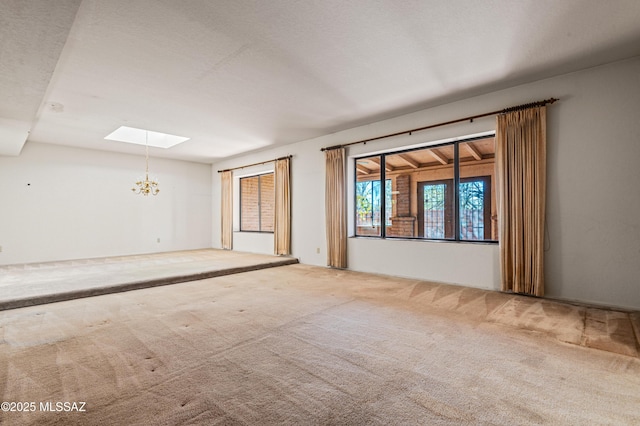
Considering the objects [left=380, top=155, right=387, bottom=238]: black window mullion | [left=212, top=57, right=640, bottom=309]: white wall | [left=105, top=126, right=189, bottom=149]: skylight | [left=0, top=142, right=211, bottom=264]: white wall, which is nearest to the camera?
[left=212, top=57, right=640, bottom=309]: white wall

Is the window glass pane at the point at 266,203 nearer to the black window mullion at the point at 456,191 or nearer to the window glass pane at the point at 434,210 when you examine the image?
the window glass pane at the point at 434,210

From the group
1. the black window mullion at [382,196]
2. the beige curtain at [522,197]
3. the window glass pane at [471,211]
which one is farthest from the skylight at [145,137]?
the beige curtain at [522,197]

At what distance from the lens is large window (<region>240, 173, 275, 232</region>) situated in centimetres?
852

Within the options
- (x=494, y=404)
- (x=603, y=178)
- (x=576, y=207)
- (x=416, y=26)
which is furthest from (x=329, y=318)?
(x=603, y=178)

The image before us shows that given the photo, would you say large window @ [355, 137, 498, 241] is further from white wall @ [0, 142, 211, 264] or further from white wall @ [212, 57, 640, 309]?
white wall @ [0, 142, 211, 264]

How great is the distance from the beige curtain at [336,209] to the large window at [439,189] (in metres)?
0.41

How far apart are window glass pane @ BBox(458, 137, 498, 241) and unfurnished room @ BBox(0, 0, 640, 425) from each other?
0.17 feet

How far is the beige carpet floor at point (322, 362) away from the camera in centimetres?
154

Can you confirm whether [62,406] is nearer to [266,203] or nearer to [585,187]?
[585,187]

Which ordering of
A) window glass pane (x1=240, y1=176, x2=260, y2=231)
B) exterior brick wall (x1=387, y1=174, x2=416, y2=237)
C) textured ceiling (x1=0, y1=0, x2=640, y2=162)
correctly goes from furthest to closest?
1. window glass pane (x1=240, y1=176, x2=260, y2=231)
2. exterior brick wall (x1=387, y1=174, x2=416, y2=237)
3. textured ceiling (x1=0, y1=0, x2=640, y2=162)

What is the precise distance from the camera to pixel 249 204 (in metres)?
8.96

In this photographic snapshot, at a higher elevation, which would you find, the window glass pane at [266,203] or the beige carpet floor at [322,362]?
the window glass pane at [266,203]

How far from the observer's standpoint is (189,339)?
246 centimetres

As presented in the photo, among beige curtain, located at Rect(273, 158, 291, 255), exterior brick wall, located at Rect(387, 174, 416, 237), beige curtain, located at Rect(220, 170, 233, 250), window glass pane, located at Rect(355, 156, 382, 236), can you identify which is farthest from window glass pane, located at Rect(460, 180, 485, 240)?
beige curtain, located at Rect(220, 170, 233, 250)
